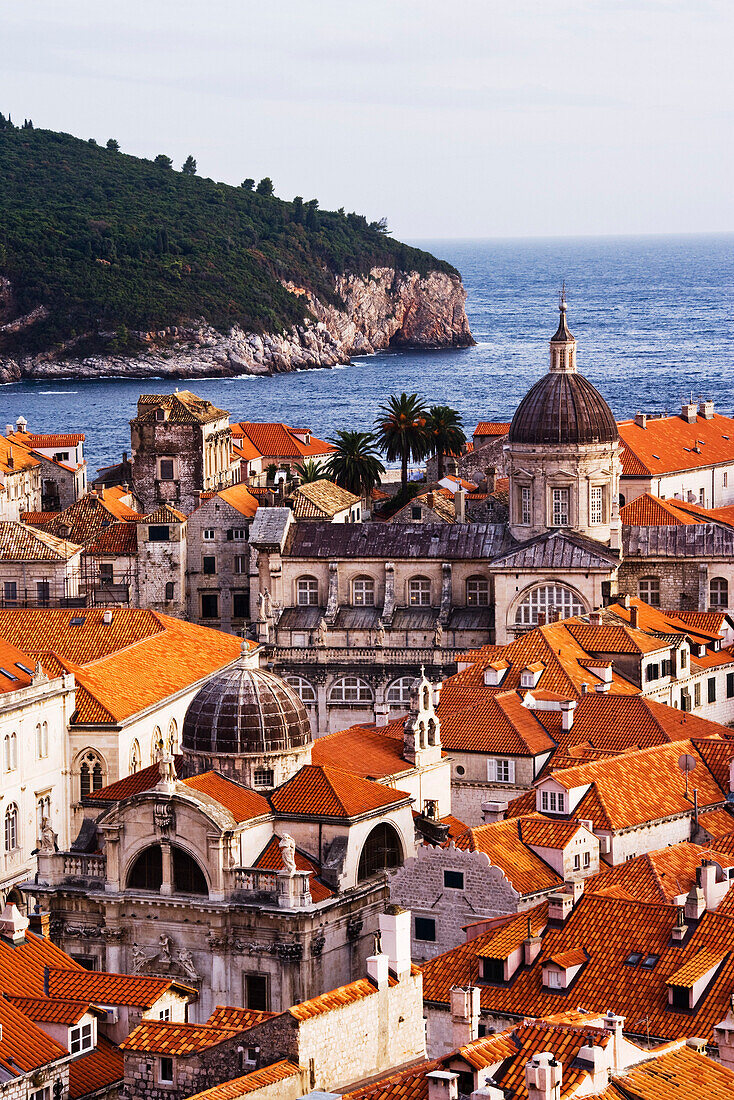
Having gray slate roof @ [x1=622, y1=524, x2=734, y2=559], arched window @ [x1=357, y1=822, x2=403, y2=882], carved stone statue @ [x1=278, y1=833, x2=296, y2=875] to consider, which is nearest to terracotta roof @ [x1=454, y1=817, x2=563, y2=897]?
arched window @ [x1=357, y1=822, x2=403, y2=882]

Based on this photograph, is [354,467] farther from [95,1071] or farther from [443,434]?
[95,1071]

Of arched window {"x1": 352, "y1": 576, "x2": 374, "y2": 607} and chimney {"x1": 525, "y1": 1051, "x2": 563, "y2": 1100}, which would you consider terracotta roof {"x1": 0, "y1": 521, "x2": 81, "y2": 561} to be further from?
chimney {"x1": 525, "y1": 1051, "x2": 563, "y2": 1100}

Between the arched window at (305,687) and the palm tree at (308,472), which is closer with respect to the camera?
the arched window at (305,687)

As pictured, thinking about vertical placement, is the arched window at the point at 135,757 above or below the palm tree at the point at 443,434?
below

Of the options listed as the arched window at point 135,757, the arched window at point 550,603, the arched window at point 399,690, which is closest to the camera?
the arched window at point 135,757

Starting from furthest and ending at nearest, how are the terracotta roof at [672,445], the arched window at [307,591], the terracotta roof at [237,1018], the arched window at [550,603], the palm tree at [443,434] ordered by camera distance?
the palm tree at [443,434] → the terracotta roof at [672,445] → the arched window at [307,591] → the arched window at [550,603] → the terracotta roof at [237,1018]

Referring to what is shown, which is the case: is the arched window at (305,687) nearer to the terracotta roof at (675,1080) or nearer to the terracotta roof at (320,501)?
the terracotta roof at (320,501)

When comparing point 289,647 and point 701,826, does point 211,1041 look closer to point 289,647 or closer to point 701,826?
point 701,826

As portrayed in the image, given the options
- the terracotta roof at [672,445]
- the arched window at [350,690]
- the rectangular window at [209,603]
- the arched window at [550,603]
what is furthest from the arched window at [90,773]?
the terracotta roof at [672,445]
